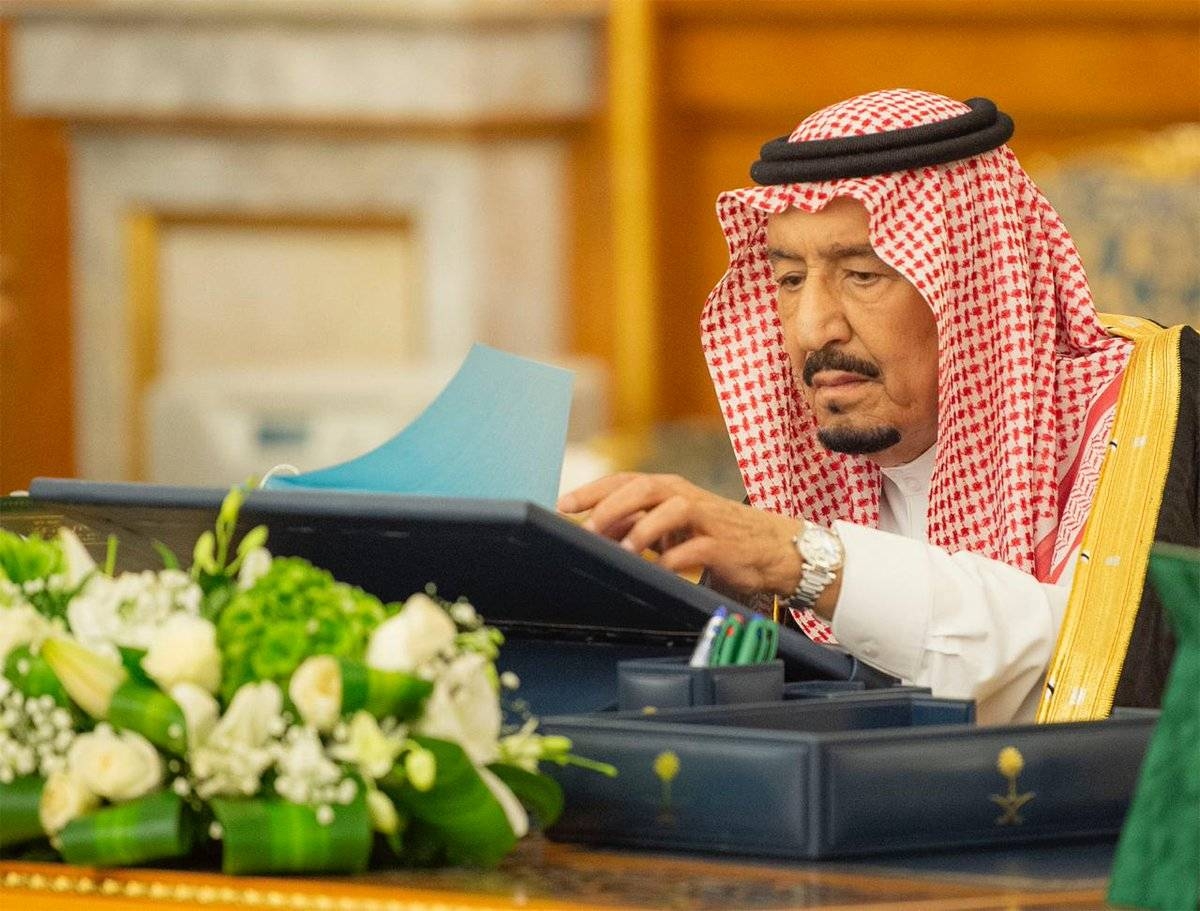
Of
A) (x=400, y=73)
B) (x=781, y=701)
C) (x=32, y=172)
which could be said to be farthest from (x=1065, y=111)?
(x=781, y=701)

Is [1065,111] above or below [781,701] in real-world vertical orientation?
above

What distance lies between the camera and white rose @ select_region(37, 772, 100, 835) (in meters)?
1.12

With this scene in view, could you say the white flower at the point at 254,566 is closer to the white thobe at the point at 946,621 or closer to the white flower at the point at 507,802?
the white flower at the point at 507,802

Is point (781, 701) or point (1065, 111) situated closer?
point (781, 701)

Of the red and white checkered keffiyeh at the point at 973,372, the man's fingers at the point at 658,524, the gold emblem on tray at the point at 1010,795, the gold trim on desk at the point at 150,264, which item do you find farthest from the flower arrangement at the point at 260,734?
the gold trim on desk at the point at 150,264

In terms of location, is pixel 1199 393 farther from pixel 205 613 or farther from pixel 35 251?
pixel 35 251

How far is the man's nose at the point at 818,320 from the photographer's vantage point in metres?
2.25

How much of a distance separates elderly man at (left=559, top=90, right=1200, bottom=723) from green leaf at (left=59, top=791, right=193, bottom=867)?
2.43 feet

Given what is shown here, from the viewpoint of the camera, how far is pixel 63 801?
1.13m

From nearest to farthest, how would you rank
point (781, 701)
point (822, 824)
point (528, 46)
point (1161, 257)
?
1. point (822, 824)
2. point (781, 701)
3. point (1161, 257)
4. point (528, 46)

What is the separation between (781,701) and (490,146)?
6.01 meters

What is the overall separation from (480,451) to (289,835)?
44cm

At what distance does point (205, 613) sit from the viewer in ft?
3.86

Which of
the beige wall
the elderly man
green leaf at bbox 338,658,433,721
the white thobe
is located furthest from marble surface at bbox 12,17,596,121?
green leaf at bbox 338,658,433,721
